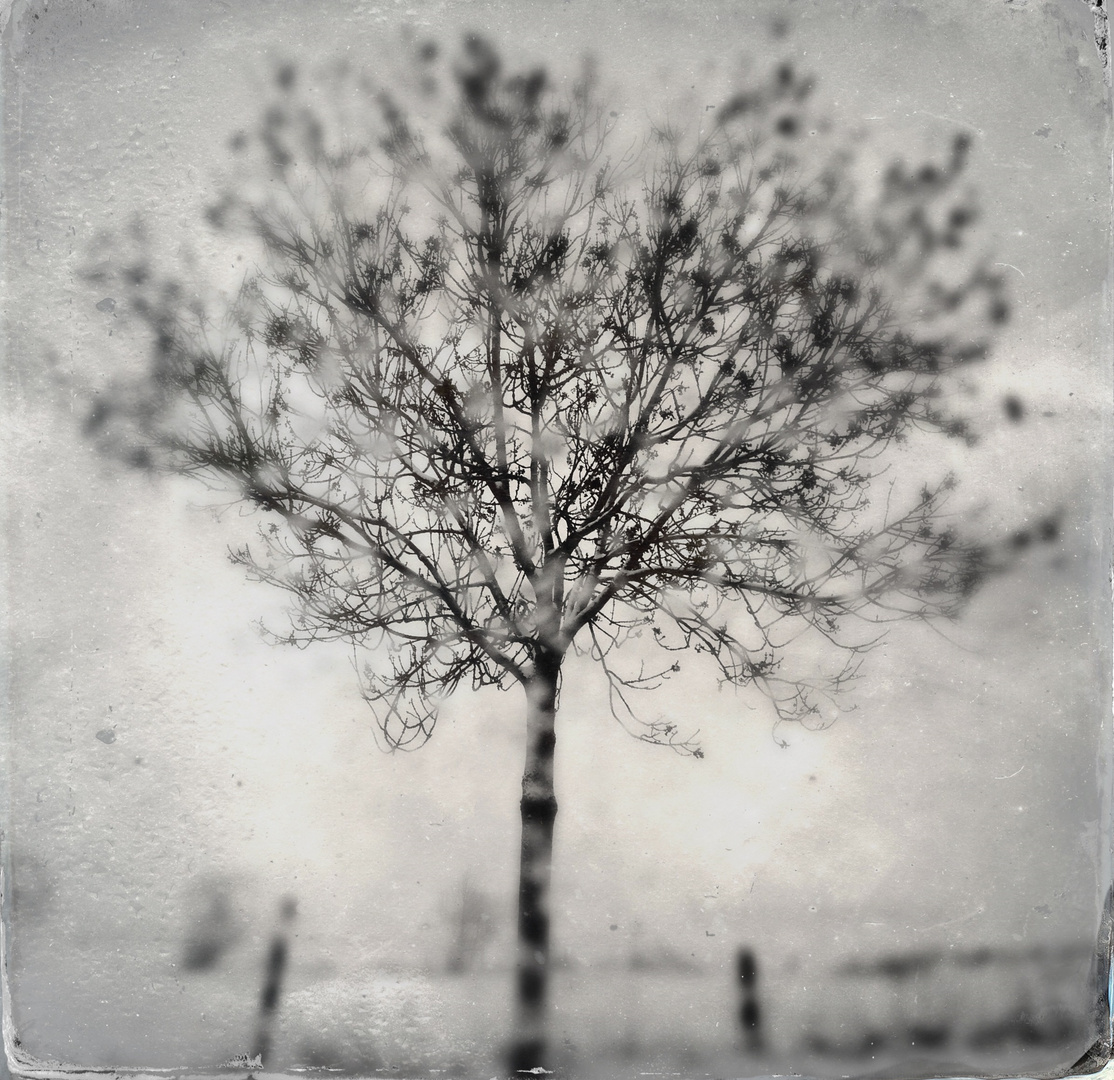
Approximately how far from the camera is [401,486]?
10.5 feet

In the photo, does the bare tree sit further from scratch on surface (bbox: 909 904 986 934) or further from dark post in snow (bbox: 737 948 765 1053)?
scratch on surface (bbox: 909 904 986 934)

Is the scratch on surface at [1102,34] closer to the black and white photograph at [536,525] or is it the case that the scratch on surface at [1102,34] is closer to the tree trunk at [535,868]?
the black and white photograph at [536,525]

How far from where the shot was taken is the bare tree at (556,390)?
3.19 m

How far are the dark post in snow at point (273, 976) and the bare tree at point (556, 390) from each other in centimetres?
68

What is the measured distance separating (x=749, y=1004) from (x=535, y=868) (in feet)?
2.74

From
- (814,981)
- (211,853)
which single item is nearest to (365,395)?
(211,853)

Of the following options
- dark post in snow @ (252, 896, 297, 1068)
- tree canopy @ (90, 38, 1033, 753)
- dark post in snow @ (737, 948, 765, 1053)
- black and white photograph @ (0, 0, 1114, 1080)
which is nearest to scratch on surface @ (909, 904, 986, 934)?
black and white photograph @ (0, 0, 1114, 1080)

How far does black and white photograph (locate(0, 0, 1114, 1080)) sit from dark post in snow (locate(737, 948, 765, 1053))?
0.01 metres

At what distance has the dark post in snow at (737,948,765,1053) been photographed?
3223 millimetres

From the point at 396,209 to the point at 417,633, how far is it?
1387 millimetres

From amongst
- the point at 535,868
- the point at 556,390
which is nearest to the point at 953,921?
the point at 535,868

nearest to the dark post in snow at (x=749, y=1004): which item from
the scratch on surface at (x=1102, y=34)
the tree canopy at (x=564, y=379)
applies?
the tree canopy at (x=564, y=379)

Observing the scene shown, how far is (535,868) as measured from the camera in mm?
3213

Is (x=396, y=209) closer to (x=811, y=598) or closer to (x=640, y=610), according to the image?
(x=640, y=610)
